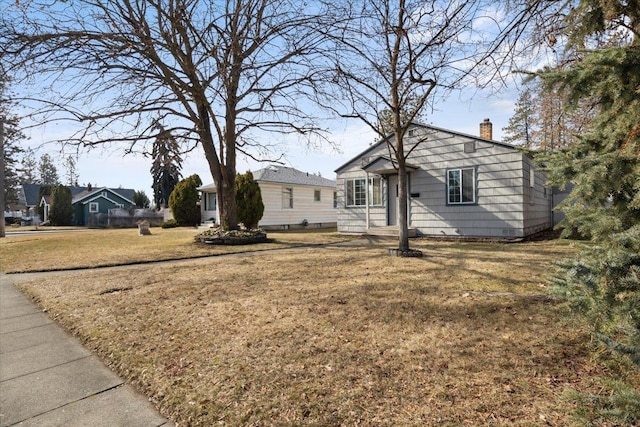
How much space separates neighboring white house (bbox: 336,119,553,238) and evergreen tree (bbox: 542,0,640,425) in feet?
31.3

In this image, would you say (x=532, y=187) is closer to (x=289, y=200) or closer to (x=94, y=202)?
(x=289, y=200)

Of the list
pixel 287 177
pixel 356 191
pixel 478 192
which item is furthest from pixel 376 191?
pixel 287 177

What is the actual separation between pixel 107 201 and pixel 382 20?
43.5m

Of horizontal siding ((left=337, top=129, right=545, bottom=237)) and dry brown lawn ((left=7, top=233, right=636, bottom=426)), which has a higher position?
horizontal siding ((left=337, top=129, right=545, bottom=237))

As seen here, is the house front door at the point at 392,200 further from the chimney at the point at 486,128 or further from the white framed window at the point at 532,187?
the white framed window at the point at 532,187

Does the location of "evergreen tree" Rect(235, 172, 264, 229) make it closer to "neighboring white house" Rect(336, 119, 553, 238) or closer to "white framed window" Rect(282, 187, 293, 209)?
"white framed window" Rect(282, 187, 293, 209)

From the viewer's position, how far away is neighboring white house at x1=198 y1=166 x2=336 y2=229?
2147 centimetres

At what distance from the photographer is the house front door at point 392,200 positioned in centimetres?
1477

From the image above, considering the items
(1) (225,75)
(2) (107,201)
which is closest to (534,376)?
(1) (225,75)

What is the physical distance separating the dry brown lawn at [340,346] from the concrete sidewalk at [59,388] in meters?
0.14

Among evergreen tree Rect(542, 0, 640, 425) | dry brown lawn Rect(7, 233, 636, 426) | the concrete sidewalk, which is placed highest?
evergreen tree Rect(542, 0, 640, 425)

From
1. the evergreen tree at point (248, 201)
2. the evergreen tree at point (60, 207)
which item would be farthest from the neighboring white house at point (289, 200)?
the evergreen tree at point (60, 207)

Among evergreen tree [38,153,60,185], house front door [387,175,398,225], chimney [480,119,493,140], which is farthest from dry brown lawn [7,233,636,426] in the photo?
evergreen tree [38,153,60,185]

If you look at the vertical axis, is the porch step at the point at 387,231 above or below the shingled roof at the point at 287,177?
below
